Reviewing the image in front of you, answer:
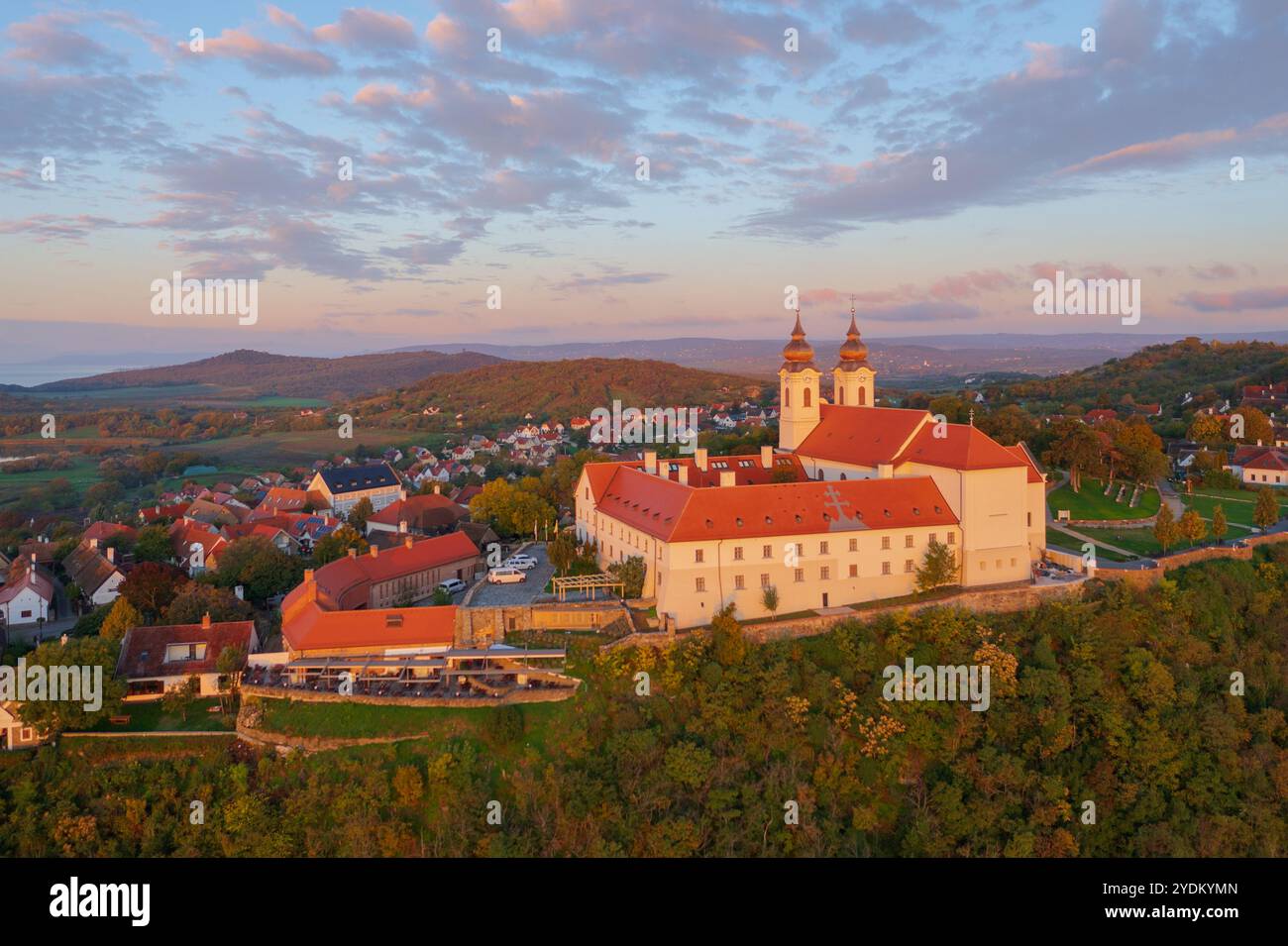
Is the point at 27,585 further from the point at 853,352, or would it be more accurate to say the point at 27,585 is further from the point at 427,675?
the point at 853,352

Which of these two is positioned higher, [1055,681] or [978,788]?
[1055,681]

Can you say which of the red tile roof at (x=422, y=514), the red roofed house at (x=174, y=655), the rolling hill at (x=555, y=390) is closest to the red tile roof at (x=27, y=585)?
Result: the red roofed house at (x=174, y=655)

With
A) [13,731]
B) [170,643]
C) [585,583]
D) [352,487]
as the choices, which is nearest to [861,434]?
[585,583]

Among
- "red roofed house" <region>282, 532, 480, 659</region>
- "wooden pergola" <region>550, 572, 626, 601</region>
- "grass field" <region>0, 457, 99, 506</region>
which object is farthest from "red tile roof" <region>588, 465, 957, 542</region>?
"grass field" <region>0, 457, 99, 506</region>

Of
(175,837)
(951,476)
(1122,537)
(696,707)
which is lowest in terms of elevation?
(175,837)

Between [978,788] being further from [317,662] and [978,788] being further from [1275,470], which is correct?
Result: [1275,470]
